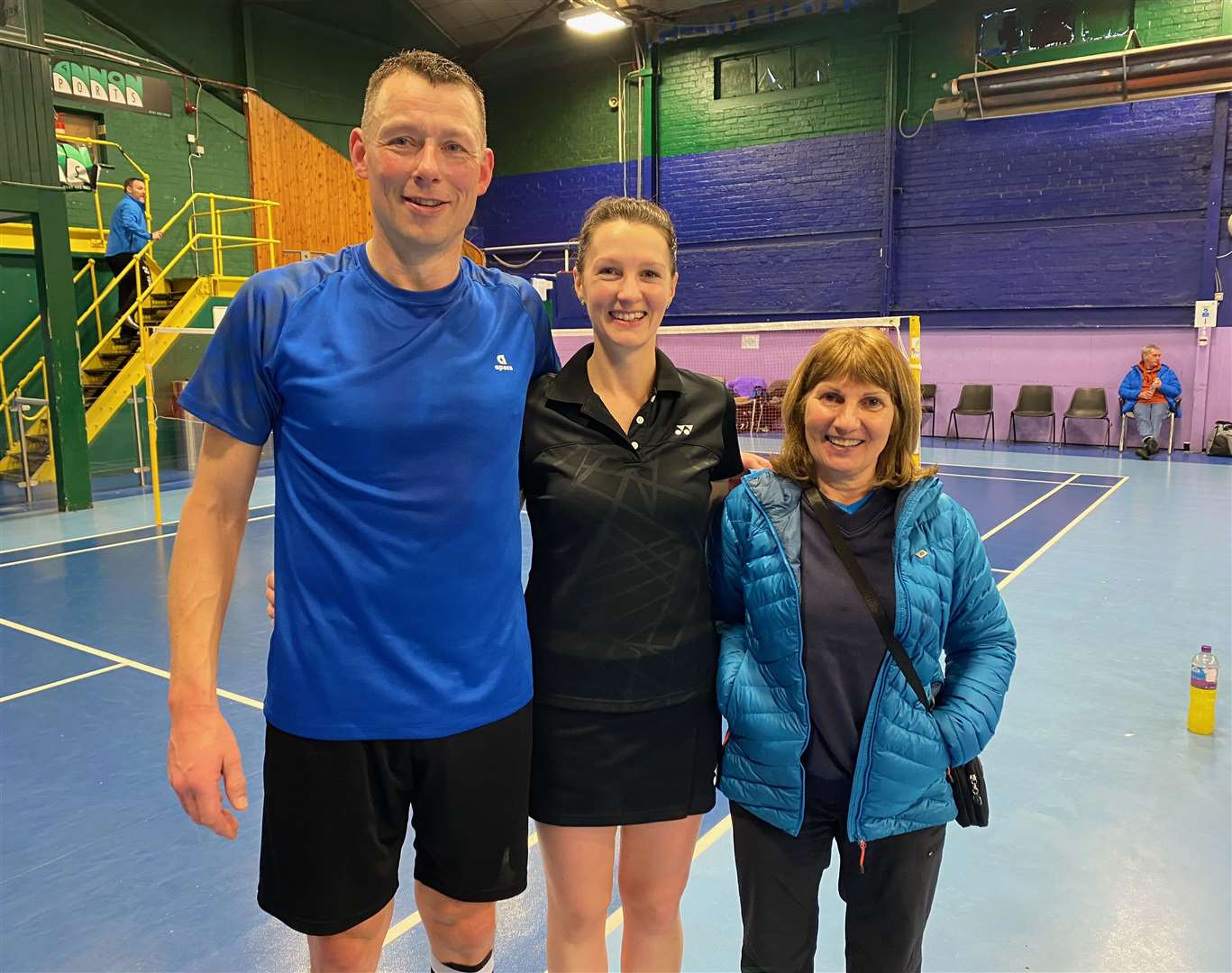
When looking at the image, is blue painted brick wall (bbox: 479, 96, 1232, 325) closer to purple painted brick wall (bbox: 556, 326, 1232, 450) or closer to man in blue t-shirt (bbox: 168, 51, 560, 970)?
purple painted brick wall (bbox: 556, 326, 1232, 450)

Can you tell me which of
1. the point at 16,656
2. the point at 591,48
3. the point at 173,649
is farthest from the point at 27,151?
the point at 591,48

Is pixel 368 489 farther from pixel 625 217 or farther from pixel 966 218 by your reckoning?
pixel 966 218

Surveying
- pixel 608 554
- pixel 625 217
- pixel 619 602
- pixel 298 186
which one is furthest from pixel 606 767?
pixel 298 186

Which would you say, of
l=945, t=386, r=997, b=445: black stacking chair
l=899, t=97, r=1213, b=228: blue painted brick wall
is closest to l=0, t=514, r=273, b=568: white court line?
l=945, t=386, r=997, b=445: black stacking chair

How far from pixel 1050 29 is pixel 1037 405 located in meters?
6.87

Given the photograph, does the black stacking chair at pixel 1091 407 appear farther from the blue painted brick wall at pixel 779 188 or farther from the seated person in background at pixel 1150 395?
the blue painted brick wall at pixel 779 188

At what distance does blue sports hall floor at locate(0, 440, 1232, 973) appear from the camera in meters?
2.95

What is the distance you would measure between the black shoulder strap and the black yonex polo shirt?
0.29m

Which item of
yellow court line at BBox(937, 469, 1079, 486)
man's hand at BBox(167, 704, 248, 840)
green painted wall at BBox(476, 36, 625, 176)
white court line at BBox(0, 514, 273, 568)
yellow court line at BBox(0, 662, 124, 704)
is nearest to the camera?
man's hand at BBox(167, 704, 248, 840)

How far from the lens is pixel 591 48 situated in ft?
68.6

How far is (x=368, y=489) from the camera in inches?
70.0

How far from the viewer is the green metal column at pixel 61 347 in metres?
10.5

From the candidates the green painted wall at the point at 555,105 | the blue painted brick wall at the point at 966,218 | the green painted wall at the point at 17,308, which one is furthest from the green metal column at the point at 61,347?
the green painted wall at the point at 555,105

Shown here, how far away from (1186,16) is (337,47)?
1688cm
